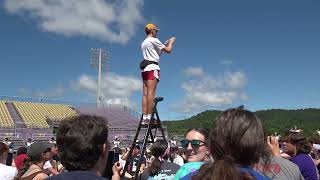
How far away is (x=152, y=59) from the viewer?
19.1 feet

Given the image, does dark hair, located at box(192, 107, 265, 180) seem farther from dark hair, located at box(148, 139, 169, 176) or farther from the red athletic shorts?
the red athletic shorts

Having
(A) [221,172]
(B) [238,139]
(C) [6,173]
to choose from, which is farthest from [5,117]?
(A) [221,172]

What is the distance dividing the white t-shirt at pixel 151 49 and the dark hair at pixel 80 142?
3.47 m

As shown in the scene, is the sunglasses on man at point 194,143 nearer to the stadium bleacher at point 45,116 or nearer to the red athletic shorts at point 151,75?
the red athletic shorts at point 151,75

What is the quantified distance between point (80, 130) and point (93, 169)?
244 millimetres

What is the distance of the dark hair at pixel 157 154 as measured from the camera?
4.98 m

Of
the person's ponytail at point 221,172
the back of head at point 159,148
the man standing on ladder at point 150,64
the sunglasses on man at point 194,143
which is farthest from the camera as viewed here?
the man standing on ladder at point 150,64

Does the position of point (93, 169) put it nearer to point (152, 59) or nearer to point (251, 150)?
point (251, 150)

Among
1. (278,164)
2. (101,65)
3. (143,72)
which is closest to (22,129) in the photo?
(101,65)

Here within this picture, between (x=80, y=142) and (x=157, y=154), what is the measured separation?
3.03 m

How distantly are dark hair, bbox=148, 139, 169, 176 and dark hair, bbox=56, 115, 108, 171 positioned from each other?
2.70 meters

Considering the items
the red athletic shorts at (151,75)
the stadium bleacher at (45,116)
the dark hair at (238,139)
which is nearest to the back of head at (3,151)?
the red athletic shorts at (151,75)

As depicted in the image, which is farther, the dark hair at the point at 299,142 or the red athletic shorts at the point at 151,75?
the red athletic shorts at the point at 151,75

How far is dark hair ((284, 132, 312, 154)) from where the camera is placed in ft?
16.5
